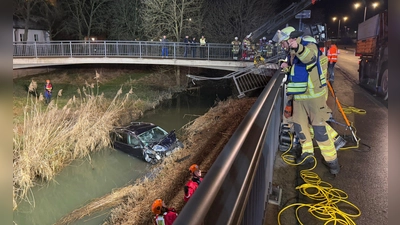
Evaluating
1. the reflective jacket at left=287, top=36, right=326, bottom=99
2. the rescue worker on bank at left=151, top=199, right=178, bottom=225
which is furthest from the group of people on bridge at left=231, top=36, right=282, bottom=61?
the reflective jacket at left=287, top=36, right=326, bottom=99

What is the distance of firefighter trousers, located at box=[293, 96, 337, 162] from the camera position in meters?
4.00

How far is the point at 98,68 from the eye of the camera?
2788 cm

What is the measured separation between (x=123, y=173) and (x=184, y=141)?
2746mm

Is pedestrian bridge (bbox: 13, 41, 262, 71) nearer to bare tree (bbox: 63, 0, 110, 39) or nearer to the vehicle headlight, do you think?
bare tree (bbox: 63, 0, 110, 39)

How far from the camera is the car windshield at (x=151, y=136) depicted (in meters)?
12.6

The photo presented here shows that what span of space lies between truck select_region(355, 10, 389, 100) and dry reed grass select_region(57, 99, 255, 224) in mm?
5293

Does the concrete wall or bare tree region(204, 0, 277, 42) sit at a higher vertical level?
bare tree region(204, 0, 277, 42)

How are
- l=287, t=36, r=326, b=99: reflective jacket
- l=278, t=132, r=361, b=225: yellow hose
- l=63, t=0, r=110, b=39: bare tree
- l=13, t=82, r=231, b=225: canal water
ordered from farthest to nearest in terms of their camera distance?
l=63, t=0, r=110, b=39: bare tree
l=13, t=82, r=231, b=225: canal water
l=287, t=36, r=326, b=99: reflective jacket
l=278, t=132, r=361, b=225: yellow hose

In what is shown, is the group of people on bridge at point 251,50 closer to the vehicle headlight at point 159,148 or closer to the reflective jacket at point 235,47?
the reflective jacket at point 235,47

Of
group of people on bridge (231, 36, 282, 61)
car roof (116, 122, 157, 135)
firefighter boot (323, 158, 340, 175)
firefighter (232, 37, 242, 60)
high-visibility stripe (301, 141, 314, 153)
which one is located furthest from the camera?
firefighter (232, 37, 242, 60)

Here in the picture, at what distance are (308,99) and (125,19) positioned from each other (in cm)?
2747

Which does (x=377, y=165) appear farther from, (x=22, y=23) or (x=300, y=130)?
(x=22, y=23)

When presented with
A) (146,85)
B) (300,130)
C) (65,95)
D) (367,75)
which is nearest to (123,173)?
(300,130)

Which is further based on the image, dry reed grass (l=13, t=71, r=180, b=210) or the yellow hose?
dry reed grass (l=13, t=71, r=180, b=210)
